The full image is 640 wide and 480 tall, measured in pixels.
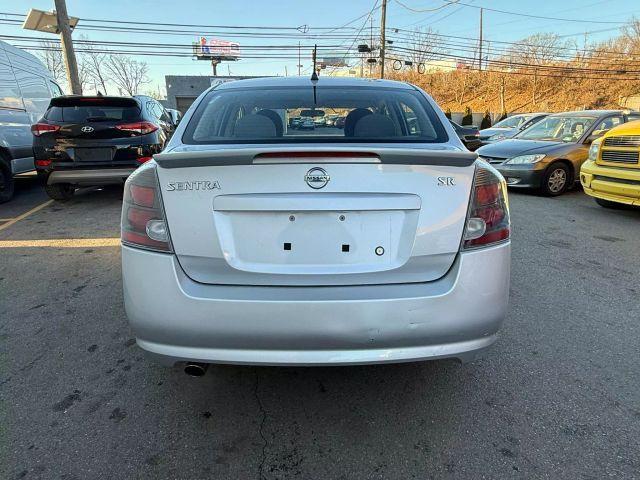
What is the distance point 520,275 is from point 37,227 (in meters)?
5.90

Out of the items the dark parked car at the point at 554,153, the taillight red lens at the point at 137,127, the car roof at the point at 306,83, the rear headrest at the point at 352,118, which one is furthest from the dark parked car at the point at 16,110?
the dark parked car at the point at 554,153

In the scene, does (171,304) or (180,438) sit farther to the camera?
(180,438)

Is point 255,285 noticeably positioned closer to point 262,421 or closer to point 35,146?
point 262,421

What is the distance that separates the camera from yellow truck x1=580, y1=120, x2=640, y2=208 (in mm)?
5703

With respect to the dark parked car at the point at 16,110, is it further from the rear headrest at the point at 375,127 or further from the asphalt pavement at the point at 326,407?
the rear headrest at the point at 375,127

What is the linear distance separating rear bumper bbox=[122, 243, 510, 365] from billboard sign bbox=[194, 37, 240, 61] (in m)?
59.2

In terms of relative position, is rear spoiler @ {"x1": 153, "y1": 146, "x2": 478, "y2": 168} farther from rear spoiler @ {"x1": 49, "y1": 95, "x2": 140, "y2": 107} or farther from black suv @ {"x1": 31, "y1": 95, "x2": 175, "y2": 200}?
rear spoiler @ {"x1": 49, "y1": 95, "x2": 140, "y2": 107}

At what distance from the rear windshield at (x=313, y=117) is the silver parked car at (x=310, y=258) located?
0.46 m

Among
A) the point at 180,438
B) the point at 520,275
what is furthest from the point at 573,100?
the point at 180,438

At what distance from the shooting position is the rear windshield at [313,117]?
2.36m

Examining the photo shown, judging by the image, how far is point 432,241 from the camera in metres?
1.83

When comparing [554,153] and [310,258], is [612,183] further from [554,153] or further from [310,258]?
[310,258]

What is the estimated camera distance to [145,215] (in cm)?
189

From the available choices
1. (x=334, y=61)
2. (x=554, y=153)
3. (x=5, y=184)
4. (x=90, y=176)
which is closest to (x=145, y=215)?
(x=90, y=176)
